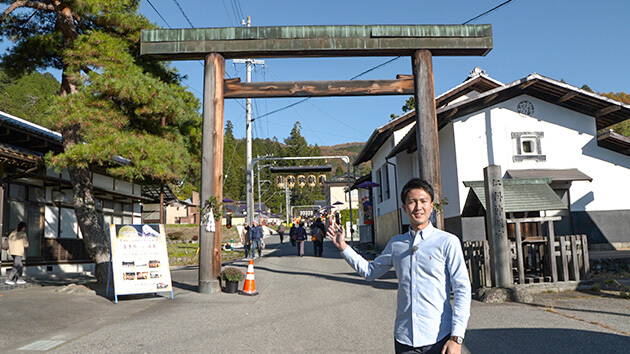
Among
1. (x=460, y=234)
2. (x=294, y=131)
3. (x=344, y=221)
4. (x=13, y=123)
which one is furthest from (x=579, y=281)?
(x=294, y=131)

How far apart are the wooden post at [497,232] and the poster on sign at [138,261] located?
6717 mm

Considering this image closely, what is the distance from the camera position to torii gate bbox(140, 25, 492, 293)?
36.8 feet

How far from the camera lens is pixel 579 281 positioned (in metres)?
10.0

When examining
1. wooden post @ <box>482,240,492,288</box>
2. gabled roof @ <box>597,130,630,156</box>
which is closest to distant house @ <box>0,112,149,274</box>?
wooden post @ <box>482,240,492,288</box>

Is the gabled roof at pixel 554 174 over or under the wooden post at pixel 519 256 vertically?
over

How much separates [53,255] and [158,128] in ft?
24.7

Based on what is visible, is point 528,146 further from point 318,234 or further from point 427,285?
point 427,285

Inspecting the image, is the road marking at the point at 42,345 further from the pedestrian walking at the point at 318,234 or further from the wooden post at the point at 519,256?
the pedestrian walking at the point at 318,234

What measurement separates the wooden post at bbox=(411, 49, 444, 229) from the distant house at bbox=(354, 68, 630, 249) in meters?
5.68

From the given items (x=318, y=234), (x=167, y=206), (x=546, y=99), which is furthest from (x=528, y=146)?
(x=167, y=206)

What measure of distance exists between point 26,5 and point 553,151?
1700 centimetres

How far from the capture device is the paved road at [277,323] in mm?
6055

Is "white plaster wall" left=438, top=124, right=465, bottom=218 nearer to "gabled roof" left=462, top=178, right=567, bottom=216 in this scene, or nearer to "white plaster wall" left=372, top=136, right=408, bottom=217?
"white plaster wall" left=372, top=136, right=408, bottom=217

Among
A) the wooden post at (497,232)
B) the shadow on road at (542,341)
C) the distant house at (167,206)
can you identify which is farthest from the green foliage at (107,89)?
the shadow on road at (542,341)
